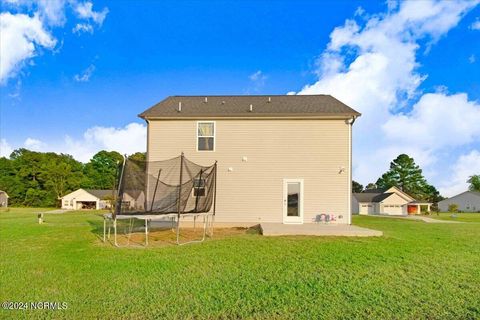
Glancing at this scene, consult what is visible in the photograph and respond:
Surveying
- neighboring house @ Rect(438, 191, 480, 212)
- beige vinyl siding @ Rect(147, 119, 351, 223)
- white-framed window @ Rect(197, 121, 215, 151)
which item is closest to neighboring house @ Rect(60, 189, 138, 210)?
white-framed window @ Rect(197, 121, 215, 151)

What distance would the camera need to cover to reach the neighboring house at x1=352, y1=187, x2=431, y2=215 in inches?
1629

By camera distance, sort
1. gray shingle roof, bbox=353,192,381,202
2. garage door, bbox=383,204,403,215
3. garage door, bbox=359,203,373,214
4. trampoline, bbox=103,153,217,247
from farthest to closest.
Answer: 1. gray shingle roof, bbox=353,192,381,202
2. garage door, bbox=359,203,373,214
3. garage door, bbox=383,204,403,215
4. trampoline, bbox=103,153,217,247

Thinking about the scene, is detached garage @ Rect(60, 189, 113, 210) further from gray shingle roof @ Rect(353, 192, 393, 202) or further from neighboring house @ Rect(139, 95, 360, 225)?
neighboring house @ Rect(139, 95, 360, 225)

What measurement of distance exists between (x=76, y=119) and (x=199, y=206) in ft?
50.9

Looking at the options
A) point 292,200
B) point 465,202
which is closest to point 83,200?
point 292,200

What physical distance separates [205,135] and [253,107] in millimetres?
2296

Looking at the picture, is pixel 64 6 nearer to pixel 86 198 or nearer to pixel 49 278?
pixel 49 278

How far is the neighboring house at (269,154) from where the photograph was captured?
11977 mm

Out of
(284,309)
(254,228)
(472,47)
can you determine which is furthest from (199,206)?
(472,47)

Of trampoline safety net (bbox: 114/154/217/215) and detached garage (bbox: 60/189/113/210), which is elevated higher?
trampoline safety net (bbox: 114/154/217/215)

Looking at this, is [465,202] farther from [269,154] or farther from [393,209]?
[269,154]

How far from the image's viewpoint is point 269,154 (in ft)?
40.4

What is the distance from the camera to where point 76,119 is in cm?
2128

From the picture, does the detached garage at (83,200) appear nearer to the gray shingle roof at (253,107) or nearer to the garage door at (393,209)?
the gray shingle roof at (253,107)
